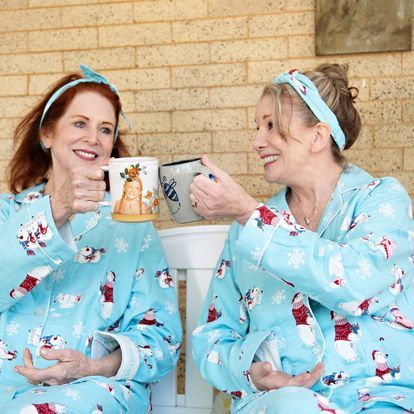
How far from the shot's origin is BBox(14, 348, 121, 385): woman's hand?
1547mm

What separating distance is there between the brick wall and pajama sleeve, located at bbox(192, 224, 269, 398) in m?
1.19

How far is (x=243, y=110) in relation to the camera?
2965 mm

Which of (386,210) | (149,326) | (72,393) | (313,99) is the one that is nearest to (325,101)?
(313,99)

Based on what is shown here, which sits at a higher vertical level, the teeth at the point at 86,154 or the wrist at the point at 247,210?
the teeth at the point at 86,154

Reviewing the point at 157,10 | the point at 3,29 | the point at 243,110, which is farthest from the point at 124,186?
the point at 3,29

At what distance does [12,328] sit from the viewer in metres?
1.74

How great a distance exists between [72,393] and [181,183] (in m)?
0.56

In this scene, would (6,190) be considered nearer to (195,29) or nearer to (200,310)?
(195,29)

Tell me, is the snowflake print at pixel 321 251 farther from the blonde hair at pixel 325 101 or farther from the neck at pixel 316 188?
the blonde hair at pixel 325 101

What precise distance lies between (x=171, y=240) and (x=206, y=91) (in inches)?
46.0

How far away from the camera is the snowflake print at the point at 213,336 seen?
1.73 metres

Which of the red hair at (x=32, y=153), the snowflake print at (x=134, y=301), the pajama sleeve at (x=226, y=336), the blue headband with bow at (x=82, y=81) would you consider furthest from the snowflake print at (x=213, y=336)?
the blue headband with bow at (x=82, y=81)

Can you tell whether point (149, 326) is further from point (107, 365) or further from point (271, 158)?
point (271, 158)

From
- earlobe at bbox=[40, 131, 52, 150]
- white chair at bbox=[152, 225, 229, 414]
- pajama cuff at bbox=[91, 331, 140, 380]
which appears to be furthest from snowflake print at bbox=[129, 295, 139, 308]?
earlobe at bbox=[40, 131, 52, 150]
